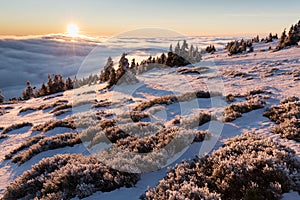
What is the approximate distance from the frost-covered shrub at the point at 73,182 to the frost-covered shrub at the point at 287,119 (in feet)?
18.9

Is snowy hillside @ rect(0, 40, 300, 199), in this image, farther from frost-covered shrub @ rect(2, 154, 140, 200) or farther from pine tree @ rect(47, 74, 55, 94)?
pine tree @ rect(47, 74, 55, 94)

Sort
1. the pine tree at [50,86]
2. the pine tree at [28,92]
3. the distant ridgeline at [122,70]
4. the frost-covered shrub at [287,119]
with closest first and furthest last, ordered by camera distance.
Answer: the frost-covered shrub at [287,119]
the distant ridgeline at [122,70]
the pine tree at [50,86]
the pine tree at [28,92]

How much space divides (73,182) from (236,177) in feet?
15.5

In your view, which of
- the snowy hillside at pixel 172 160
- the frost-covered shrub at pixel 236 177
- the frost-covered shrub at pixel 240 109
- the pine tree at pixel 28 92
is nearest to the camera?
the frost-covered shrub at pixel 236 177

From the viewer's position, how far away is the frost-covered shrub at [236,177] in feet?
18.2

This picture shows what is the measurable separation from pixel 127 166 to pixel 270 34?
95.9m

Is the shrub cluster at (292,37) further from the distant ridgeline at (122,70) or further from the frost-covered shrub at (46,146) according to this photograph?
the frost-covered shrub at (46,146)

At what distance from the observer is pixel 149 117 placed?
608 inches

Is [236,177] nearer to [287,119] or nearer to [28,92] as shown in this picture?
[287,119]

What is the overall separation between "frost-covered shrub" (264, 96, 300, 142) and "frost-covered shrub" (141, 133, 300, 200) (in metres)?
1.76

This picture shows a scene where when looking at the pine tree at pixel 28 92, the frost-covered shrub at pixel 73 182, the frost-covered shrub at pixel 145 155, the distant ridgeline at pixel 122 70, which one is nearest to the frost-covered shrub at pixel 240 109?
the frost-covered shrub at pixel 145 155

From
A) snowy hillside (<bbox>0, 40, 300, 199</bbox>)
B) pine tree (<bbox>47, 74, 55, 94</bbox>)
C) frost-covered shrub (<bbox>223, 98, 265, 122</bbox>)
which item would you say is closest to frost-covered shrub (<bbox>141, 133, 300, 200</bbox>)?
snowy hillside (<bbox>0, 40, 300, 199</bbox>)

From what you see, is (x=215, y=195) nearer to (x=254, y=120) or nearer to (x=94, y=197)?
(x=94, y=197)

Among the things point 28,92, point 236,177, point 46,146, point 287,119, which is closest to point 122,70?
point 46,146
